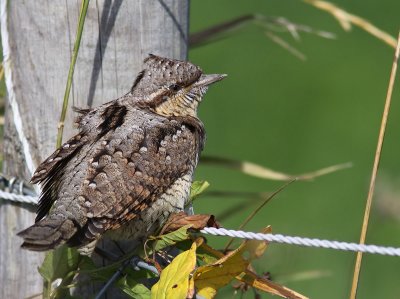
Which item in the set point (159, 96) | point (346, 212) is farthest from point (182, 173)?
point (346, 212)

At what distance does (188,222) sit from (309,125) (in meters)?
4.79

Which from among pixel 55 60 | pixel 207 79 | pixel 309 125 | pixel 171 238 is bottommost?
pixel 309 125

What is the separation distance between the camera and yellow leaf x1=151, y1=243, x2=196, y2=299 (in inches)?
116

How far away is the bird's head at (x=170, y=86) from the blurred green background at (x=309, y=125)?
85.8 inches

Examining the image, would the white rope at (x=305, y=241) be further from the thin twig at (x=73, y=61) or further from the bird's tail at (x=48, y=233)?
the thin twig at (x=73, y=61)

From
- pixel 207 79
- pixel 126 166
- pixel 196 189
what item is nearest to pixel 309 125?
pixel 207 79

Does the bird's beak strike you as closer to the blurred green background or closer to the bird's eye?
the bird's eye

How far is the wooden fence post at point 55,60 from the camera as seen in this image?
136 inches

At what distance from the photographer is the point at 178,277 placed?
2977mm

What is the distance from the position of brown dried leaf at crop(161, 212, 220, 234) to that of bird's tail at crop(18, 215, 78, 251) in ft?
1.13

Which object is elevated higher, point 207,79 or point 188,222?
point 207,79

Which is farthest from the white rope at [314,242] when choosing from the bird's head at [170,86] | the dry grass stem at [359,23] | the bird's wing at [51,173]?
the dry grass stem at [359,23]

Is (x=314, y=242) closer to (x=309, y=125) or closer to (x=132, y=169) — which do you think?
(x=132, y=169)

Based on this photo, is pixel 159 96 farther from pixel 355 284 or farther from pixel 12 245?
pixel 355 284
